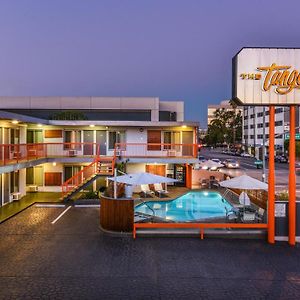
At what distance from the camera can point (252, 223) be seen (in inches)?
544

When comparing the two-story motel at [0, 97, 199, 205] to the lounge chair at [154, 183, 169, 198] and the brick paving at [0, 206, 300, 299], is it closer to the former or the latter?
the lounge chair at [154, 183, 169, 198]

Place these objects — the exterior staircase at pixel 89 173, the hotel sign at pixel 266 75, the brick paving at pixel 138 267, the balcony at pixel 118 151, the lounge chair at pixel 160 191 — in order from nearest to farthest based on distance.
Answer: the brick paving at pixel 138 267
the hotel sign at pixel 266 75
the exterior staircase at pixel 89 173
the lounge chair at pixel 160 191
the balcony at pixel 118 151

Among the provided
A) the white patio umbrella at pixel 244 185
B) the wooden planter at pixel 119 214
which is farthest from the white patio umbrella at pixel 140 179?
the white patio umbrella at pixel 244 185

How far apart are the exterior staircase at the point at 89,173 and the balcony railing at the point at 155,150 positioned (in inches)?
81.3

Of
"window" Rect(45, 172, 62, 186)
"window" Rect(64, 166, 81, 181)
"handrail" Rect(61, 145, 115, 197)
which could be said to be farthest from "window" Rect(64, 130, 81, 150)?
"handrail" Rect(61, 145, 115, 197)

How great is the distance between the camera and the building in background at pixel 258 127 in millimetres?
71062

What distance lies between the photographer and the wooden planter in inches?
526

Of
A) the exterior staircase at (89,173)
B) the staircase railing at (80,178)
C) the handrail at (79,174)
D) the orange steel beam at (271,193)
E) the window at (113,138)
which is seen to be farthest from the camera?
the window at (113,138)

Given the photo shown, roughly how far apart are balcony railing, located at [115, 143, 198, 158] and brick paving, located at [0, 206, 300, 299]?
11.2 m

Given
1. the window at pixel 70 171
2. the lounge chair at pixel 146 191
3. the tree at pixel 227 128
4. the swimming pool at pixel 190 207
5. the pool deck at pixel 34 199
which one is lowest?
the swimming pool at pixel 190 207

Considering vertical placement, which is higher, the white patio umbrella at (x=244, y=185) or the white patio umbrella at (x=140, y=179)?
the white patio umbrella at (x=140, y=179)

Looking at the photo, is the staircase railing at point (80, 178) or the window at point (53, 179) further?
the window at point (53, 179)

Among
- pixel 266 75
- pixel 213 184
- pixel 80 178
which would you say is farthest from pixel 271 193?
pixel 80 178

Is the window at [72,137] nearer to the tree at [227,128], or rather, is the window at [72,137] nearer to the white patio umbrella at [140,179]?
the white patio umbrella at [140,179]
